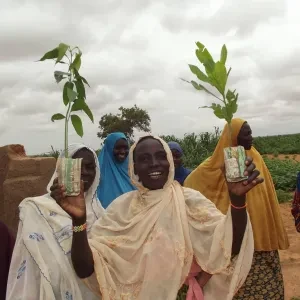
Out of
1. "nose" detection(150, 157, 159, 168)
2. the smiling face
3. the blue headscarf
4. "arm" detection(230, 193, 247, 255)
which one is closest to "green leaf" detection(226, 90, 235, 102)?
"arm" detection(230, 193, 247, 255)

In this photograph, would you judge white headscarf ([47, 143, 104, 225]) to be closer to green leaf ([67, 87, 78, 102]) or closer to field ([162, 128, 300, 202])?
green leaf ([67, 87, 78, 102])

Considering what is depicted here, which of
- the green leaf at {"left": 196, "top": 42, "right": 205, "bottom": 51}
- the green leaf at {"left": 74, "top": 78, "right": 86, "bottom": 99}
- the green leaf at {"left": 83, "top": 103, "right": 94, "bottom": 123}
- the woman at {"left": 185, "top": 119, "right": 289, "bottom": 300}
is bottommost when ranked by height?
the woman at {"left": 185, "top": 119, "right": 289, "bottom": 300}

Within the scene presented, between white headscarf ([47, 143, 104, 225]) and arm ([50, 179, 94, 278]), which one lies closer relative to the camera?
arm ([50, 179, 94, 278])

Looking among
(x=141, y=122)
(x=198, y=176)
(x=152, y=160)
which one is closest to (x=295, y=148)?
(x=141, y=122)

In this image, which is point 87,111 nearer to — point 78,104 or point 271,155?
point 78,104

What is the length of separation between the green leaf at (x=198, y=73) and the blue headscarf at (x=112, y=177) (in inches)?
99.7

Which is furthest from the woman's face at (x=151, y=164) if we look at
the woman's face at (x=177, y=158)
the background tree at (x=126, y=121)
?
the background tree at (x=126, y=121)

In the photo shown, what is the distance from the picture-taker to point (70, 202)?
1.98 metres

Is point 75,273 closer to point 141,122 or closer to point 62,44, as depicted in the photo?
point 62,44

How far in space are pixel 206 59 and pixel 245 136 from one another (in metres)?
1.58

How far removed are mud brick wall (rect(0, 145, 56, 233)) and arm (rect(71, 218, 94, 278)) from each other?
2.86m

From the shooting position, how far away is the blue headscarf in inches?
174

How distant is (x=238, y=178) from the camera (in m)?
1.88

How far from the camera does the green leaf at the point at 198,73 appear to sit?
2.02 m
